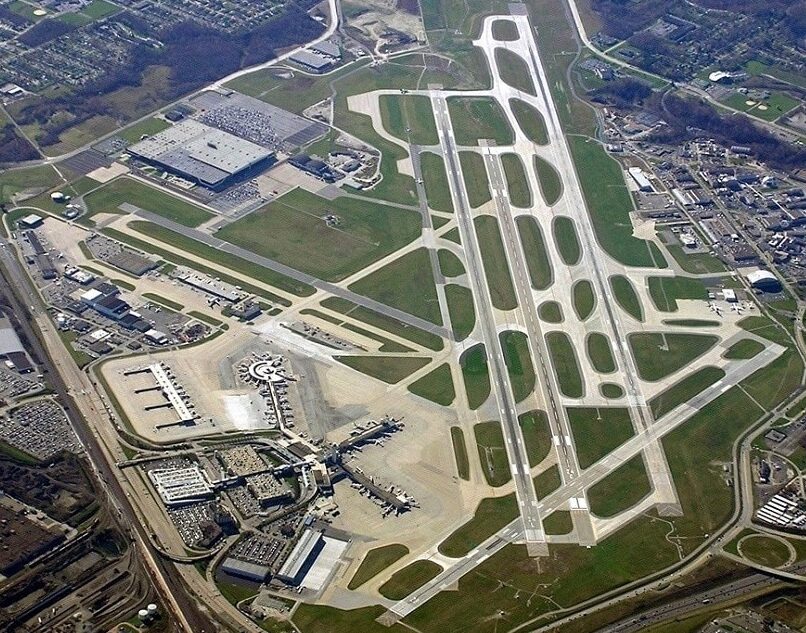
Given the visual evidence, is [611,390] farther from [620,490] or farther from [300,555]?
[300,555]

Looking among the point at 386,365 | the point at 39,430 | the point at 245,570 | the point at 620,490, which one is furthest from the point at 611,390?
the point at 39,430

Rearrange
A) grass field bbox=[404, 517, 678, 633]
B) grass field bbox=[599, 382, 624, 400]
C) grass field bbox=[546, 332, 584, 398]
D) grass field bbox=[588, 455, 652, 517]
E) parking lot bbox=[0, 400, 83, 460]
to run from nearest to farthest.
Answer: grass field bbox=[404, 517, 678, 633]
grass field bbox=[588, 455, 652, 517]
parking lot bbox=[0, 400, 83, 460]
grass field bbox=[599, 382, 624, 400]
grass field bbox=[546, 332, 584, 398]

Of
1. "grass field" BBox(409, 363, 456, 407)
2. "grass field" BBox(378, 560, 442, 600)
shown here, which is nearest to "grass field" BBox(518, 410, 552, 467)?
"grass field" BBox(409, 363, 456, 407)

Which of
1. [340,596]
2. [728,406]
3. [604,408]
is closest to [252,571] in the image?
[340,596]

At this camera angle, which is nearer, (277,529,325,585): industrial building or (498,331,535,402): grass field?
(277,529,325,585): industrial building

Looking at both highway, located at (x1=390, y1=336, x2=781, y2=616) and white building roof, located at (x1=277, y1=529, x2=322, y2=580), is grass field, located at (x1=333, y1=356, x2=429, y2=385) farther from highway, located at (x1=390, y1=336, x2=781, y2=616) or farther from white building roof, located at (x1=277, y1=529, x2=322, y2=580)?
white building roof, located at (x1=277, y1=529, x2=322, y2=580)

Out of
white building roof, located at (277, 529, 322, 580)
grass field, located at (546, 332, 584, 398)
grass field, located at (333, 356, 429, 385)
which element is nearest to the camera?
white building roof, located at (277, 529, 322, 580)

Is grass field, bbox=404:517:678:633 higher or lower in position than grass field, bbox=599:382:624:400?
lower
